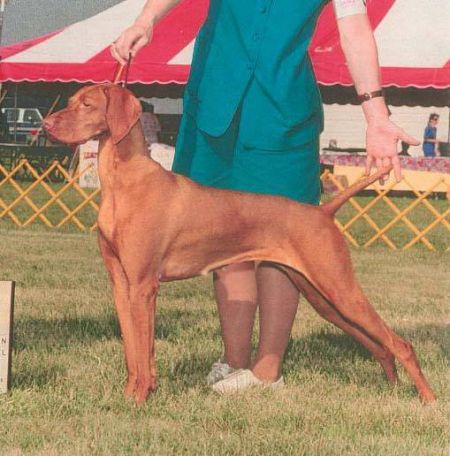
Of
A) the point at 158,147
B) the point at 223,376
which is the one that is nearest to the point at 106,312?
the point at 223,376

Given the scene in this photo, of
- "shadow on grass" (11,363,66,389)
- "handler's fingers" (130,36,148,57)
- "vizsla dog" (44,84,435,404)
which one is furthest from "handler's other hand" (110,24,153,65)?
"shadow on grass" (11,363,66,389)

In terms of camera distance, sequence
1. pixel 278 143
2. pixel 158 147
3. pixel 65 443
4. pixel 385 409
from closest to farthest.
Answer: pixel 65 443 → pixel 385 409 → pixel 278 143 → pixel 158 147

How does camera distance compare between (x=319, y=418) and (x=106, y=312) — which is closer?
(x=319, y=418)

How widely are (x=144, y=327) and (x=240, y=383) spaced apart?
1.90ft

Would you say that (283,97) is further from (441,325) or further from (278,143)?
(441,325)

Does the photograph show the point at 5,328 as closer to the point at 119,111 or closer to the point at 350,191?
the point at 119,111

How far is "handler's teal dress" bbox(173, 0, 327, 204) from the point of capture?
3.50m

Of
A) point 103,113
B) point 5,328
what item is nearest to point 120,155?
point 103,113

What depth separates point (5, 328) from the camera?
3326 millimetres

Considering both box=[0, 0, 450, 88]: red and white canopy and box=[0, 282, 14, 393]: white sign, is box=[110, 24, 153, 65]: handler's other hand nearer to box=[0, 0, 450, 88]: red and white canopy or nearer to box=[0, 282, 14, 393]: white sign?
box=[0, 282, 14, 393]: white sign

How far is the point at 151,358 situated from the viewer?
3312 millimetres

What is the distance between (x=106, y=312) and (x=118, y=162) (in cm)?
218

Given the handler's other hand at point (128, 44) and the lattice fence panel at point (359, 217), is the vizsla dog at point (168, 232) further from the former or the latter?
the lattice fence panel at point (359, 217)

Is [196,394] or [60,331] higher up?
[196,394]
